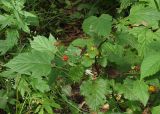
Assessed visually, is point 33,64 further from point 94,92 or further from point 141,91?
point 141,91

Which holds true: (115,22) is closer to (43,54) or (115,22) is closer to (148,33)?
(148,33)

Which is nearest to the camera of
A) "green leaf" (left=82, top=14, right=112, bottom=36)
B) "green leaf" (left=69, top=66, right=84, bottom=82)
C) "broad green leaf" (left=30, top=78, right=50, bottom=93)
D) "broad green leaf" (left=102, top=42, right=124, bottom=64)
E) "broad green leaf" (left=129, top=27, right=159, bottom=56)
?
"green leaf" (left=82, top=14, right=112, bottom=36)

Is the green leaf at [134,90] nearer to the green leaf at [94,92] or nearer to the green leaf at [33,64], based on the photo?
the green leaf at [94,92]

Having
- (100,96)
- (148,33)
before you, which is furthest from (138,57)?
(100,96)

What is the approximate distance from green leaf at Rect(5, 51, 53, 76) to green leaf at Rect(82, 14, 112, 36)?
0.27m

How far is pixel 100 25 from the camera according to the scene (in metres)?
1.91

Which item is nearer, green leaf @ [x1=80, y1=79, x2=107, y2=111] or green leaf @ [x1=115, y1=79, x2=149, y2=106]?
green leaf @ [x1=80, y1=79, x2=107, y2=111]

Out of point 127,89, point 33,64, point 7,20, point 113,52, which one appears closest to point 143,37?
point 113,52

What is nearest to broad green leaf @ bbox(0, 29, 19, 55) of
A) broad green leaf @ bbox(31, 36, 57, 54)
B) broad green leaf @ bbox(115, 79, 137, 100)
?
broad green leaf @ bbox(31, 36, 57, 54)

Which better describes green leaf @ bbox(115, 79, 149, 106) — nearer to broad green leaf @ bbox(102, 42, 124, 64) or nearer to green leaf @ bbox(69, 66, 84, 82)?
broad green leaf @ bbox(102, 42, 124, 64)

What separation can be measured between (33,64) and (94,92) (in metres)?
0.34

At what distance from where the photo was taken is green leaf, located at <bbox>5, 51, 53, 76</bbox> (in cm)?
192

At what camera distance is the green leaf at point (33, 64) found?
192cm

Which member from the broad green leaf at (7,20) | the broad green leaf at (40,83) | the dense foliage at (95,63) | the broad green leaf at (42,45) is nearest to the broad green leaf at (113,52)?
the dense foliage at (95,63)
